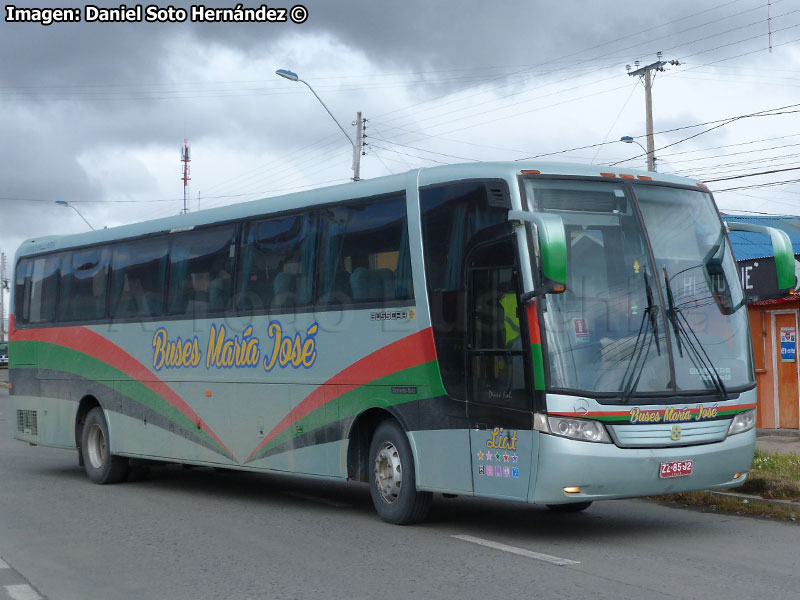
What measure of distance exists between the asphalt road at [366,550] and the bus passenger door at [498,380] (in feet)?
2.03

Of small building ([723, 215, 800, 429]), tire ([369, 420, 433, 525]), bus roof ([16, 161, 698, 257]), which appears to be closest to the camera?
bus roof ([16, 161, 698, 257])

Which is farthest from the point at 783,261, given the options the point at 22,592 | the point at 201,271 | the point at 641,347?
the point at 22,592

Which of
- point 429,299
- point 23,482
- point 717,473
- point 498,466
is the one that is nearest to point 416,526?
point 498,466

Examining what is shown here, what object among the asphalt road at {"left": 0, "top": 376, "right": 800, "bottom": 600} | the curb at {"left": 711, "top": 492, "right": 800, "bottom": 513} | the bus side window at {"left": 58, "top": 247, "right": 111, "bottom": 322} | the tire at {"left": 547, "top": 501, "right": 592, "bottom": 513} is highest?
the bus side window at {"left": 58, "top": 247, "right": 111, "bottom": 322}

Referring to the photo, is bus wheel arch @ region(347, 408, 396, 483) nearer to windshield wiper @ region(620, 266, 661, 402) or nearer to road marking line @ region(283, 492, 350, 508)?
road marking line @ region(283, 492, 350, 508)

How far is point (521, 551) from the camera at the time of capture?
9117 mm

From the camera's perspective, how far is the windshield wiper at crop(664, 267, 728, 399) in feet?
32.0

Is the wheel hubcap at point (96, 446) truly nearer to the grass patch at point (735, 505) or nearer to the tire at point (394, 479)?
the tire at point (394, 479)

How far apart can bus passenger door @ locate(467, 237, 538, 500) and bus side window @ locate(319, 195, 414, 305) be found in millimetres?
991

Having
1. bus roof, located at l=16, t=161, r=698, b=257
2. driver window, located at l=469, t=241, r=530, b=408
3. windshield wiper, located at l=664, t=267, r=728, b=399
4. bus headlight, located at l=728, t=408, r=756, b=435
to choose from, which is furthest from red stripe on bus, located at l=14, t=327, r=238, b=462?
bus headlight, located at l=728, t=408, r=756, b=435

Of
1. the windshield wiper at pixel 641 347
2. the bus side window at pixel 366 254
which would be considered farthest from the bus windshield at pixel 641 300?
the bus side window at pixel 366 254

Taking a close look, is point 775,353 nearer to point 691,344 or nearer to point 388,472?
point 691,344

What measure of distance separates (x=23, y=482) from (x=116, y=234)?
11.8 feet

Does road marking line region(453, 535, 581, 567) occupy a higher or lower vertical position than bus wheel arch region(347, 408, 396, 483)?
lower
